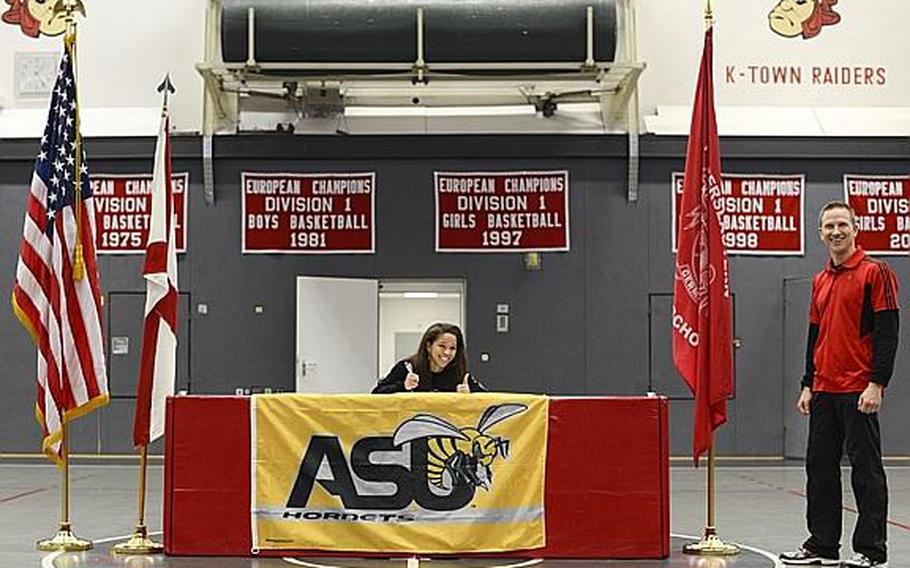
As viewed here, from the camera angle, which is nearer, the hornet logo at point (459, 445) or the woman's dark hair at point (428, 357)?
the hornet logo at point (459, 445)

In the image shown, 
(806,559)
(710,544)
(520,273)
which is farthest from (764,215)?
(806,559)

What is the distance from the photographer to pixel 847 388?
820 centimetres

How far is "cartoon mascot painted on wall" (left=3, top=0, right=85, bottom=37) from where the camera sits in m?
18.1

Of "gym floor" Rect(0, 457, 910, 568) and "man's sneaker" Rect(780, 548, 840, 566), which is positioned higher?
"man's sneaker" Rect(780, 548, 840, 566)

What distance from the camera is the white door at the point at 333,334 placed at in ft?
56.3

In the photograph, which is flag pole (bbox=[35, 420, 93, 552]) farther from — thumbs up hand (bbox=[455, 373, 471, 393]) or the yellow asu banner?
thumbs up hand (bbox=[455, 373, 471, 393])

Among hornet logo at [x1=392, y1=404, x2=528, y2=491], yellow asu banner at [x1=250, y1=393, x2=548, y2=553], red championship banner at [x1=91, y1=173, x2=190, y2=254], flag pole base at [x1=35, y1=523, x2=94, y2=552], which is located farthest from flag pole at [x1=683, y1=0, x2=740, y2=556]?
red championship banner at [x1=91, y1=173, x2=190, y2=254]

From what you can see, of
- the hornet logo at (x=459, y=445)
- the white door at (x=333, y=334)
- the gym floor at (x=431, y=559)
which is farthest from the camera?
the white door at (x=333, y=334)

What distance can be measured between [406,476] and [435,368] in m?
1.20

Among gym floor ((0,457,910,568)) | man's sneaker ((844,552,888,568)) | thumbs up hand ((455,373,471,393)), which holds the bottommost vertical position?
gym floor ((0,457,910,568))

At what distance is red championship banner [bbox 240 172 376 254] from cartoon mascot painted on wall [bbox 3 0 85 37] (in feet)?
11.8

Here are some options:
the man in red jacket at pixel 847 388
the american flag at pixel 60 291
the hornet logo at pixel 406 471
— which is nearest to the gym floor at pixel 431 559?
the hornet logo at pixel 406 471

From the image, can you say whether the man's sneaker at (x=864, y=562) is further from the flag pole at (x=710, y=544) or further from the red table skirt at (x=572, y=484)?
the red table skirt at (x=572, y=484)

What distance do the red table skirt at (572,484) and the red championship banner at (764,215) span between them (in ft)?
30.5
